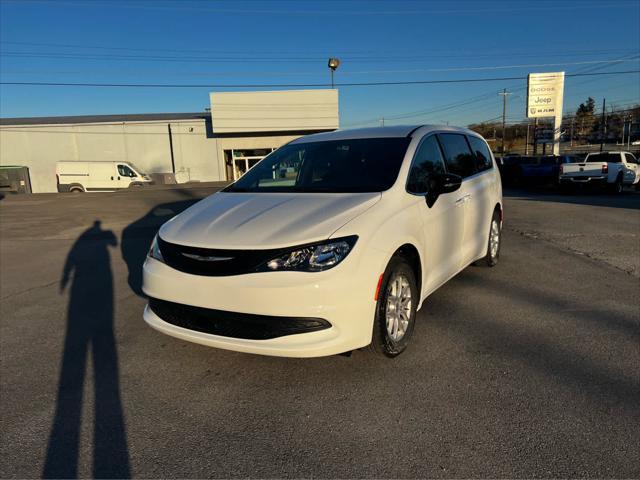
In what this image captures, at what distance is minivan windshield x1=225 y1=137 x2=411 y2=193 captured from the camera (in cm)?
386

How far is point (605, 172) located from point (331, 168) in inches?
737

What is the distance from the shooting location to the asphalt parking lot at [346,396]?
94.4 inches

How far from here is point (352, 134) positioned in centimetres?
471

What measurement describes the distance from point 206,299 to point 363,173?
1772 mm

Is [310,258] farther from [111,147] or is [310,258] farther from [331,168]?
[111,147]

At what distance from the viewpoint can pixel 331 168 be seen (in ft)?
14.0

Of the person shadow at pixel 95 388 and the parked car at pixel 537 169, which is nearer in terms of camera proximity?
the person shadow at pixel 95 388

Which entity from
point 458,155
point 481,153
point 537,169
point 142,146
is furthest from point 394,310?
point 142,146

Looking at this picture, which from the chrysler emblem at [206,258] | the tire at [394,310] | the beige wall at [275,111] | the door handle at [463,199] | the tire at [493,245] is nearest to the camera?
the chrysler emblem at [206,258]

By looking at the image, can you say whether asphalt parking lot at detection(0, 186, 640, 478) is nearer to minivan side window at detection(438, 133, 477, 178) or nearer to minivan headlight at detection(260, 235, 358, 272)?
minivan headlight at detection(260, 235, 358, 272)

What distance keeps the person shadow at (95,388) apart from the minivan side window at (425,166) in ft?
8.68

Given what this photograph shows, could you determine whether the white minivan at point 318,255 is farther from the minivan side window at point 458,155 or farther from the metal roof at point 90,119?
the metal roof at point 90,119

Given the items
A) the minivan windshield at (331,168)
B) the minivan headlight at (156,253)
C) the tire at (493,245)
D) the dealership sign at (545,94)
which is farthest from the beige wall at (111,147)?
the minivan headlight at (156,253)

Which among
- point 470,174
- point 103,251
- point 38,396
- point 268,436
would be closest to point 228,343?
point 268,436
